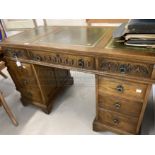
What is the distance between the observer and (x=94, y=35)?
3.84 ft

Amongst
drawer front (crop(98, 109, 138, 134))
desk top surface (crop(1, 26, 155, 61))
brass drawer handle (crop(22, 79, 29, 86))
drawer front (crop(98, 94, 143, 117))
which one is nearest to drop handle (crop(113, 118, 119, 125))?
drawer front (crop(98, 109, 138, 134))

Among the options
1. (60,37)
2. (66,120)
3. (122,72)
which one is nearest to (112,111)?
(122,72)

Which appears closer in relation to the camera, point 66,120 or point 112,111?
point 112,111

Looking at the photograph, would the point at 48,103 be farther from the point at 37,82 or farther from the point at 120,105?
the point at 120,105

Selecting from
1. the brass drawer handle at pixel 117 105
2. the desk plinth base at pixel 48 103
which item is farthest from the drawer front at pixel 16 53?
the brass drawer handle at pixel 117 105

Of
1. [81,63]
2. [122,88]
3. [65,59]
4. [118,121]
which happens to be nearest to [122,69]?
[122,88]

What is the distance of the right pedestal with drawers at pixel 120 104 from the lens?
95 cm

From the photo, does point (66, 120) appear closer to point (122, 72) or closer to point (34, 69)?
point (34, 69)

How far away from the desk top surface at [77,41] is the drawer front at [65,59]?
0.17 feet

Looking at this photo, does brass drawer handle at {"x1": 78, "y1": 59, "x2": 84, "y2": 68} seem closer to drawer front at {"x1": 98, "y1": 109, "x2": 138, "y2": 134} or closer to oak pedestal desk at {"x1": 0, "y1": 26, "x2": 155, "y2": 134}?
oak pedestal desk at {"x1": 0, "y1": 26, "x2": 155, "y2": 134}

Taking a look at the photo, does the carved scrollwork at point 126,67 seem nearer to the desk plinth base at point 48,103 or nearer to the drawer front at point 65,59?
the drawer front at point 65,59

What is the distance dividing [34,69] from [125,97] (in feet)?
2.58

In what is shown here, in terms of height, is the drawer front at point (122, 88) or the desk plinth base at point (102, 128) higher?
the drawer front at point (122, 88)

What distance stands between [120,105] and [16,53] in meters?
0.93
